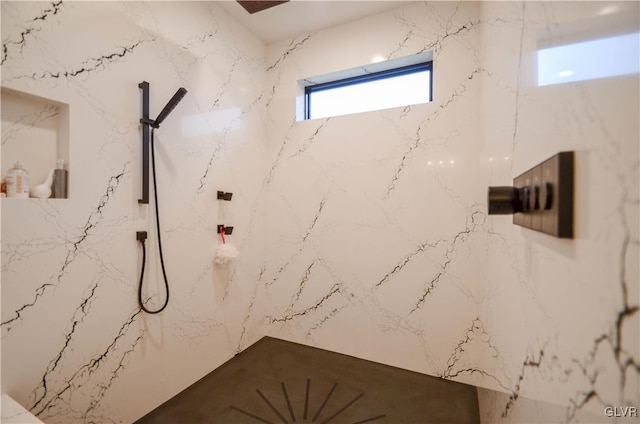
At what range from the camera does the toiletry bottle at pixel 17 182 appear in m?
1.10

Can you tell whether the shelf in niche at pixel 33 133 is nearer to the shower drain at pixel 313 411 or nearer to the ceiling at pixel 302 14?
the ceiling at pixel 302 14

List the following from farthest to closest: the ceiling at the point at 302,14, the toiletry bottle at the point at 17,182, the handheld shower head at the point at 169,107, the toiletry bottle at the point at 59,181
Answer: the ceiling at the point at 302,14 < the handheld shower head at the point at 169,107 < the toiletry bottle at the point at 59,181 < the toiletry bottle at the point at 17,182

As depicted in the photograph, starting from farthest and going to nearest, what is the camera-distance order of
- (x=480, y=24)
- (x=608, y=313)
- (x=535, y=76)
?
(x=480, y=24) < (x=535, y=76) < (x=608, y=313)

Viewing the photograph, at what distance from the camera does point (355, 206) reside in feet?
7.20

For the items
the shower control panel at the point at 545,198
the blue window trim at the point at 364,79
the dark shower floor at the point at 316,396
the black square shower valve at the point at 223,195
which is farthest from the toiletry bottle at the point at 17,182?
the blue window trim at the point at 364,79

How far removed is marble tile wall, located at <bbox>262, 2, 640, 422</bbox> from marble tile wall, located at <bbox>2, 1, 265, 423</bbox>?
578mm

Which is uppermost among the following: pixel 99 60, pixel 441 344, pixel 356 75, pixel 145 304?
pixel 356 75

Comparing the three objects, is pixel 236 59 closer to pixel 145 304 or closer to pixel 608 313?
pixel 145 304

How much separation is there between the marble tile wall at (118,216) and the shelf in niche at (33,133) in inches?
0.6

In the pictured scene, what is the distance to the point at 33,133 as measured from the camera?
119 cm

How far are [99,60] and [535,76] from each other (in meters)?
1.75

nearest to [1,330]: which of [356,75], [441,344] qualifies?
[441,344]

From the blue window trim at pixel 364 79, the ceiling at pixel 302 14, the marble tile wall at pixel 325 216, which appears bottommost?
the marble tile wall at pixel 325 216

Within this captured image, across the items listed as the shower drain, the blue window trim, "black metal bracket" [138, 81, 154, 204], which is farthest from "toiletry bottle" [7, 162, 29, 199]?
the blue window trim
